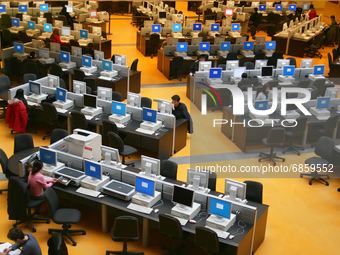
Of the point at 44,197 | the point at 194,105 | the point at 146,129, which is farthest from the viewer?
the point at 194,105

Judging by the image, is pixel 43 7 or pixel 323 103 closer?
pixel 323 103

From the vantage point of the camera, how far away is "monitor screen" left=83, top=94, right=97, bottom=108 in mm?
8691

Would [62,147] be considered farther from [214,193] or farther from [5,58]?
[5,58]

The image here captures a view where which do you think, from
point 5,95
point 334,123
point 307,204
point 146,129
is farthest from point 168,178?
point 5,95

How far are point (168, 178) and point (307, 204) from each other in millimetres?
2610

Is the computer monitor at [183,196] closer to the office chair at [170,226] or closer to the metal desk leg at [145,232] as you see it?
the office chair at [170,226]

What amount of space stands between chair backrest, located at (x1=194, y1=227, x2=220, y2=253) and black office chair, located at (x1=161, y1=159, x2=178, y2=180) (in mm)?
1541

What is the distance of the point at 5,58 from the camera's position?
463 inches

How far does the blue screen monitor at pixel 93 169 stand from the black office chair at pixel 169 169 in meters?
1.09

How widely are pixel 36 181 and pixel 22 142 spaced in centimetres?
142

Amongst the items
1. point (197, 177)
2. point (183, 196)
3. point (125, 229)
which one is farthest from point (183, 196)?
point (125, 229)

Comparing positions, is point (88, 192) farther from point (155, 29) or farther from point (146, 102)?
point (155, 29)

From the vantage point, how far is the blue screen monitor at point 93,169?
6344 mm

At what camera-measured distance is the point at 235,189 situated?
19.3 ft
